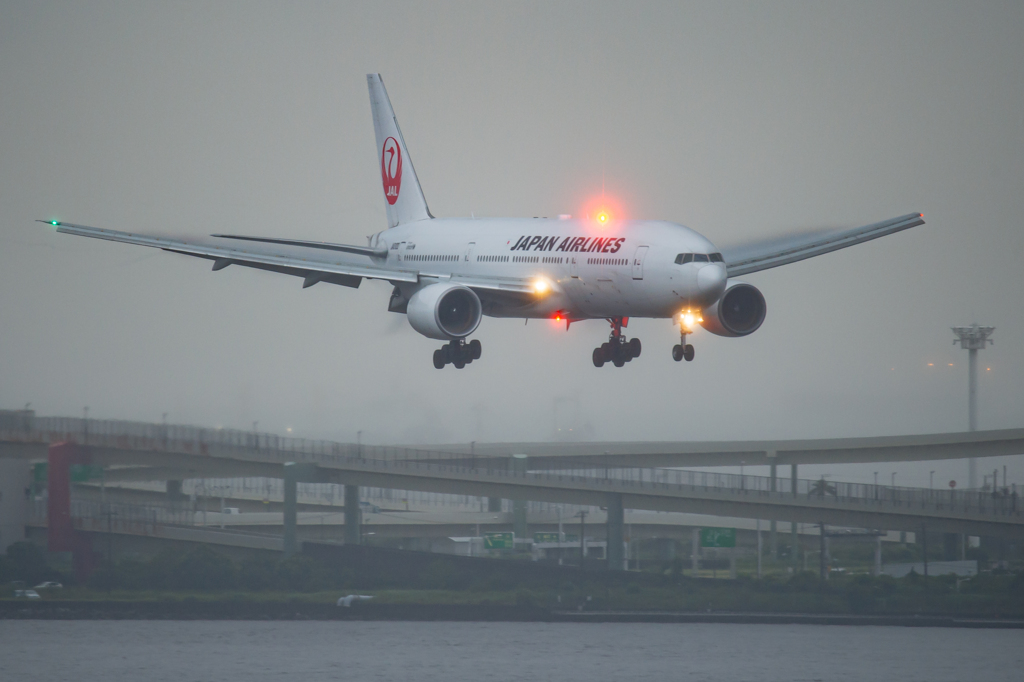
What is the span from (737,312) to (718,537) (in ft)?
337

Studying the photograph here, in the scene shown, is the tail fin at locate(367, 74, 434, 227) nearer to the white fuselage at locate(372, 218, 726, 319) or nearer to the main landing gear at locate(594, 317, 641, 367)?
the white fuselage at locate(372, 218, 726, 319)

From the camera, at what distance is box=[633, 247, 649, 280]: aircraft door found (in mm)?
52406

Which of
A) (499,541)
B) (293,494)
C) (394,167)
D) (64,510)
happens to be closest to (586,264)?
(394,167)

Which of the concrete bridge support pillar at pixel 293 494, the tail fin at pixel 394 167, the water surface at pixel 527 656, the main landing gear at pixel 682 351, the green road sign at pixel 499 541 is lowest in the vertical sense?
the water surface at pixel 527 656

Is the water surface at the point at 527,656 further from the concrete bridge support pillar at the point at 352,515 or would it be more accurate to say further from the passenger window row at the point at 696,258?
the passenger window row at the point at 696,258

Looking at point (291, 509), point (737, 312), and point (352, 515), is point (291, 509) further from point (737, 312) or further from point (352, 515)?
point (737, 312)

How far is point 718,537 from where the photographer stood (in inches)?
5955

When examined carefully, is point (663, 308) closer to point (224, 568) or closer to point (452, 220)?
point (452, 220)

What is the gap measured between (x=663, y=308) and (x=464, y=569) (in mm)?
101084

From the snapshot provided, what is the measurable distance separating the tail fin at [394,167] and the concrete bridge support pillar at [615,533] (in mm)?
79091

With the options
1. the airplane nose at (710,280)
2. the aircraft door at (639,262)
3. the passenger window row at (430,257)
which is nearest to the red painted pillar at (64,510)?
the passenger window row at (430,257)

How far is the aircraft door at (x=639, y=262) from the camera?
172 feet

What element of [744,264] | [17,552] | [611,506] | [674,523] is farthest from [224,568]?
[744,264]

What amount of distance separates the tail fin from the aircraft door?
29923mm
